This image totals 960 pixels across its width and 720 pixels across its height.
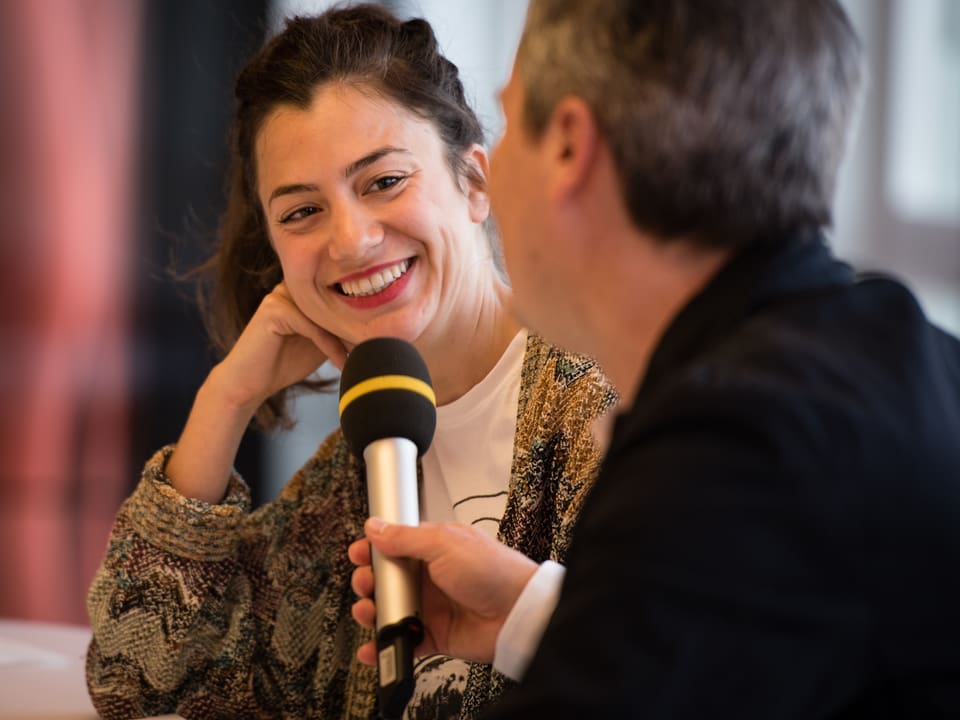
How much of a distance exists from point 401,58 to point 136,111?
4.40 feet

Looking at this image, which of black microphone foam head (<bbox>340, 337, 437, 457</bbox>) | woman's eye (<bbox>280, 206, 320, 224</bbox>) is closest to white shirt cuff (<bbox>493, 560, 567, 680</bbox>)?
black microphone foam head (<bbox>340, 337, 437, 457</bbox>)

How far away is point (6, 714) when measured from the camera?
4.63 feet

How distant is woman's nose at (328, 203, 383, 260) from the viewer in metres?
1.54

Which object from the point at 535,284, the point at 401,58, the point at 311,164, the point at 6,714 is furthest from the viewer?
the point at 401,58

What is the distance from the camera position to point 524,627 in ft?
3.30

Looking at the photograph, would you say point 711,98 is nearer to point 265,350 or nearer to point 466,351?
point 466,351

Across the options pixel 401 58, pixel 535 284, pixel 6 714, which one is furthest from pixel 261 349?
pixel 535 284

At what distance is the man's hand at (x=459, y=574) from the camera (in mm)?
1006

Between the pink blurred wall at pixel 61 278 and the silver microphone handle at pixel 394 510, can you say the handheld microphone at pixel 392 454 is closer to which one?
the silver microphone handle at pixel 394 510

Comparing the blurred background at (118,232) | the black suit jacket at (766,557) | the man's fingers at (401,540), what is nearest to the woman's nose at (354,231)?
the man's fingers at (401,540)

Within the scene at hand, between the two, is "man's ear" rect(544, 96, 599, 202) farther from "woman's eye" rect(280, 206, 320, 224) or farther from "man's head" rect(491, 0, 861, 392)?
"woman's eye" rect(280, 206, 320, 224)

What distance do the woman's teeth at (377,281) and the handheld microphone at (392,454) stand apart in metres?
0.46

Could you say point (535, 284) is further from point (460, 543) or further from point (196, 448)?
point (196, 448)

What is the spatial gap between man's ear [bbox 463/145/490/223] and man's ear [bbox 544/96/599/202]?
841 mm
